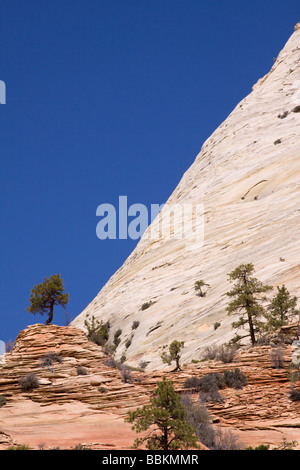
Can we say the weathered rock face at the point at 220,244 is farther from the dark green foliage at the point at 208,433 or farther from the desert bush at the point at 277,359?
the dark green foliage at the point at 208,433

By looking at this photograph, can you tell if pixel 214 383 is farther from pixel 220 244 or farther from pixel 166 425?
pixel 220 244

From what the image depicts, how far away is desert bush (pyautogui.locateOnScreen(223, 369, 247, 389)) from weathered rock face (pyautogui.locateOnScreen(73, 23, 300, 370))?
9862 mm

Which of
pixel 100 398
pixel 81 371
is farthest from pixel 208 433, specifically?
pixel 81 371

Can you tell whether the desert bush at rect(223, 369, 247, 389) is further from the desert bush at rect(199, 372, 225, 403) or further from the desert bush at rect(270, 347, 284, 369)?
the desert bush at rect(270, 347, 284, 369)

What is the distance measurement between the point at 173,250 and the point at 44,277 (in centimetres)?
1802

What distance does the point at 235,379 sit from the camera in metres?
20.6

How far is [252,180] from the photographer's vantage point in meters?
55.1

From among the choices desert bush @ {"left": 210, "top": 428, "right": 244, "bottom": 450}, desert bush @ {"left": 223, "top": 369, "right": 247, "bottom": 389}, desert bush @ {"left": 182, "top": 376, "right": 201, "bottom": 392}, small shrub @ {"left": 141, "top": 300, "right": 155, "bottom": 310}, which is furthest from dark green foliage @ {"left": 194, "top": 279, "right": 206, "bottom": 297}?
desert bush @ {"left": 210, "top": 428, "right": 244, "bottom": 450}

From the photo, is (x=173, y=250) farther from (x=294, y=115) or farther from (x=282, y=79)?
(x=282, y=79)

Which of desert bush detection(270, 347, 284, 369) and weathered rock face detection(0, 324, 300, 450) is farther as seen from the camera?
desert bush detection(270, 347, 284, 369)

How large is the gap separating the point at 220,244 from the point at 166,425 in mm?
33001

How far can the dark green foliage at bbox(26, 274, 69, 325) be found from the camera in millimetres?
→ 35906

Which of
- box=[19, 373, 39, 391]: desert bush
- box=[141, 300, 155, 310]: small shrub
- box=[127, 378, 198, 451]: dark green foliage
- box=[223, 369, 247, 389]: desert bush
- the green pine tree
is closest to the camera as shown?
box=[127, 378, 198, 451]: dark green foliage
